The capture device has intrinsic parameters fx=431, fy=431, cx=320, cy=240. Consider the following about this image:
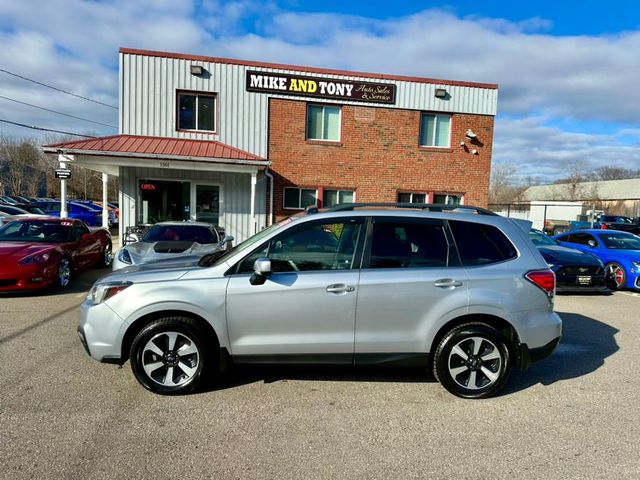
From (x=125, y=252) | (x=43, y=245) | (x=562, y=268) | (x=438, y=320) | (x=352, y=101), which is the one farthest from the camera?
(x=352, y=101)

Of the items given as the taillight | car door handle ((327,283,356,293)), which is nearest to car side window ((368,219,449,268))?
car door handle ((327,283,356,293))

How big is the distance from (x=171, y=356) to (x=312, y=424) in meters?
1.42

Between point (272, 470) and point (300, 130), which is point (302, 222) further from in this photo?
point (300, 130)

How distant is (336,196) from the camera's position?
52.2 ft

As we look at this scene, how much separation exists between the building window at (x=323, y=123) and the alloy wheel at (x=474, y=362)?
494 inches

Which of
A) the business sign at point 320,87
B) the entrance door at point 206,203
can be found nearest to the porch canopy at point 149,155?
the entrance door at point 206,203

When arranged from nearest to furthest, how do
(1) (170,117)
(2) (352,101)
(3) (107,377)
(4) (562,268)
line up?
(3) (107,377) < (4) (562,268) < (1) (170,117) < (2) (352,101)

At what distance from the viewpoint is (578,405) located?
3945 mm

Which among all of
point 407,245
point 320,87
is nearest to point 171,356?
point 407,245

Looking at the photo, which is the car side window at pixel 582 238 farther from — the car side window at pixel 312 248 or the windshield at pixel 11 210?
the windshield at pixel 11 210

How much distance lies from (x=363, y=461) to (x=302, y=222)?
2.08 m

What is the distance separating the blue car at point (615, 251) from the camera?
9.90 m

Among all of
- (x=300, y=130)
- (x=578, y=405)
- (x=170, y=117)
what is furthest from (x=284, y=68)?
(x=578, y=405)

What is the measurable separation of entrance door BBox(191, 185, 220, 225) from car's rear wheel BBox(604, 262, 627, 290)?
1158cm
